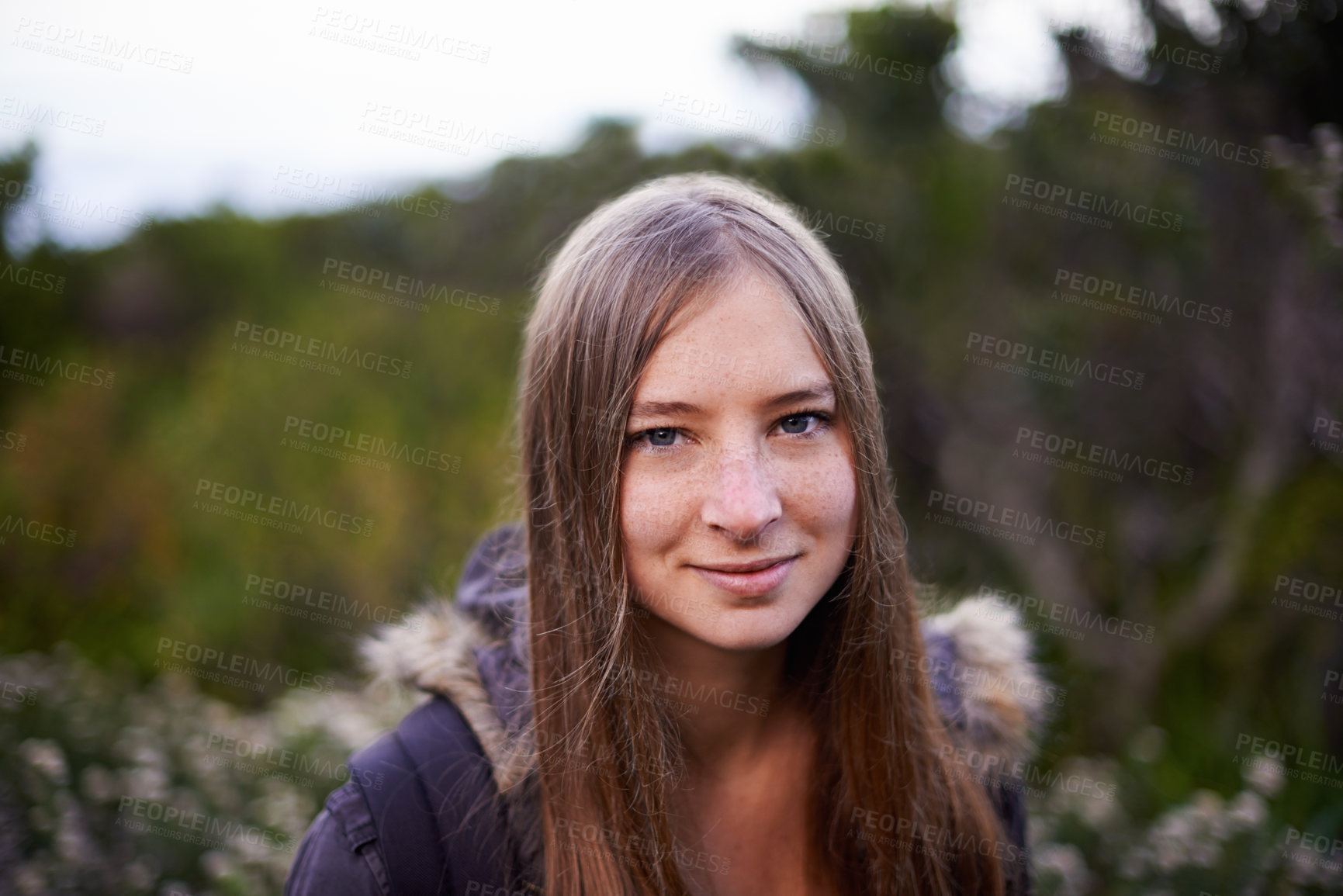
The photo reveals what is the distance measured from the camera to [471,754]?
168cm

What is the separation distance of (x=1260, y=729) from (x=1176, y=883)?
1.47 metres

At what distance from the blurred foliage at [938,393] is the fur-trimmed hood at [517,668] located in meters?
1.32

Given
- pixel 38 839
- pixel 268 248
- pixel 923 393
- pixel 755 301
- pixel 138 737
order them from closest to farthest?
pixel 755 301 → pixel 38 839 → pixel 138 737 → pixel 923 393 → pixel 268 248

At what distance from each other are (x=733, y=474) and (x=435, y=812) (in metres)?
0.87

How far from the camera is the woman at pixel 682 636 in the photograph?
1558mm

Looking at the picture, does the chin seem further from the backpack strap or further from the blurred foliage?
the blurred foliage

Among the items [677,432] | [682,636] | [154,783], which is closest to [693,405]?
[677,432]

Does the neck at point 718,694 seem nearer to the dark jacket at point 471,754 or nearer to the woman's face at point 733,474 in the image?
the woman's face at point 733,474

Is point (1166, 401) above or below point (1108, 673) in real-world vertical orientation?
above

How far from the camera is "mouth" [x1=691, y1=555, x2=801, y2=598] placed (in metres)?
1.55

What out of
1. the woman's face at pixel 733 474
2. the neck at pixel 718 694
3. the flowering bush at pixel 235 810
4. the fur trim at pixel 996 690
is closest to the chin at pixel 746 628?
the woman's face at pixel 733 474

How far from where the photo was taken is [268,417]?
6426 millimetres

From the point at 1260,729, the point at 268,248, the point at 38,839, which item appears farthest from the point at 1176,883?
the point at 268,248

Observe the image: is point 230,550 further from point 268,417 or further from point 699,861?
point 699,861
